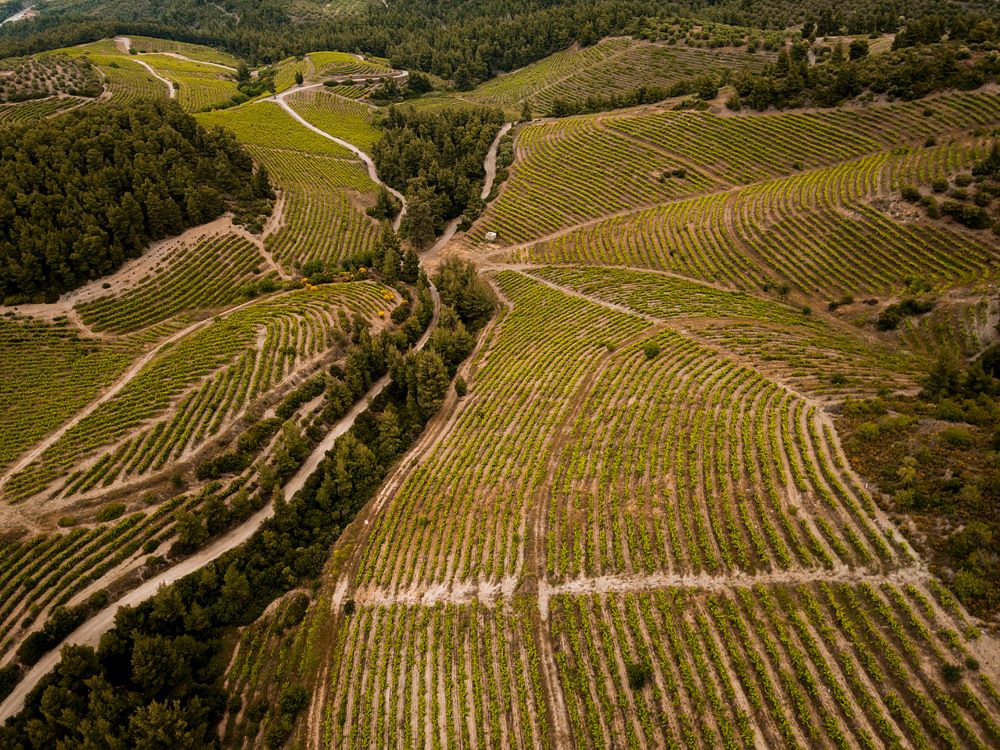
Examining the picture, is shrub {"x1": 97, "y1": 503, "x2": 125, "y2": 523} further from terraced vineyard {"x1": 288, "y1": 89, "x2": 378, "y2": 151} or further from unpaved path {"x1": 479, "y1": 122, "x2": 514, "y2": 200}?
terraced vineyard {"x1": 288, "y1": 89, "x2": 378, "y2": 151}

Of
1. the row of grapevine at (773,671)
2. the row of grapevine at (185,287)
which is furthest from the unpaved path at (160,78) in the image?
the row of grapevine at (773,671)

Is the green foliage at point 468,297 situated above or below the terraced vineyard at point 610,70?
below

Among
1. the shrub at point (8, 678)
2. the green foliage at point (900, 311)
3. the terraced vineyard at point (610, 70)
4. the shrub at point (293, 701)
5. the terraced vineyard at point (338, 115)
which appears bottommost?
the shrub at point (8, 678)

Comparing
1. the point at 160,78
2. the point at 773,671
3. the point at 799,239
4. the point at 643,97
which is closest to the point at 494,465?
the point at 773,671

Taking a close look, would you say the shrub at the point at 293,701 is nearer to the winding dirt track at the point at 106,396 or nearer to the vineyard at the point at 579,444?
the vineyard at the point at 579,444

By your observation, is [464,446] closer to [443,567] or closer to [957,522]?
[443,567]

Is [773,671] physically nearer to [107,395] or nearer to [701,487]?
[701,487]

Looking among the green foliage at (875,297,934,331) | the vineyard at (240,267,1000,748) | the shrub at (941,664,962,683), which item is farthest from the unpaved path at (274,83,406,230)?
the shrub at (941,664,962,683)
